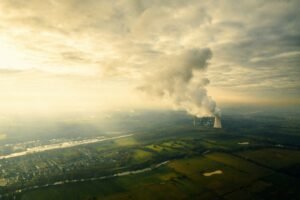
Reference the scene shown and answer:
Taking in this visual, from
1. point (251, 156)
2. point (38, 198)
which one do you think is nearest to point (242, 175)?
point (251, 156)

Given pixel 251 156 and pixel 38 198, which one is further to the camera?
pixel 251 156

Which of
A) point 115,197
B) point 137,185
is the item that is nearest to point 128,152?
point 137,185

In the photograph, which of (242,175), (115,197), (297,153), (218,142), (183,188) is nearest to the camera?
(115,197)

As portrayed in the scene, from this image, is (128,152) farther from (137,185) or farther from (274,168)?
(274,168)

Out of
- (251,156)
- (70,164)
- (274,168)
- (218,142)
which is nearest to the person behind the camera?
(274,168)

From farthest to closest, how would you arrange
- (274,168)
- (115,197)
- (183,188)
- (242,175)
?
(274,168) → (242,175) → (183,188) → (115,197)

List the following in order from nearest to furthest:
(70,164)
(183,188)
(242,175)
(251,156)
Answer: (183,188) < (242,175) < (70,164) < (251,156)

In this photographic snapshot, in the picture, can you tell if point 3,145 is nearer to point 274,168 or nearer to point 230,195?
point 230,195

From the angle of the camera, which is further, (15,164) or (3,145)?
(3,145)
